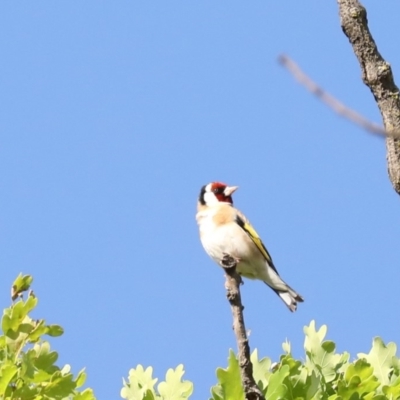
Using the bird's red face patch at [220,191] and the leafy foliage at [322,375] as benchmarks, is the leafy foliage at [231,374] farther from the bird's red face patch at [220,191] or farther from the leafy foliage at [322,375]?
the bird's red face patch at [220,191]

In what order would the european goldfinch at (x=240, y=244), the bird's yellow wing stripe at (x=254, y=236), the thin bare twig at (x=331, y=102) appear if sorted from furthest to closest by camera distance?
1. the bird's yellow wing stripe at (x=254, y=236)
2. the european goldfinch at (x=240, y=244)
3. the thin bare twig at (x=331, y=102)

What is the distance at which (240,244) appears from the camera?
313 inches

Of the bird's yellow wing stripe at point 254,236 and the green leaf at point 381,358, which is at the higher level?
the bird's yellow wing stripe at point 254,236

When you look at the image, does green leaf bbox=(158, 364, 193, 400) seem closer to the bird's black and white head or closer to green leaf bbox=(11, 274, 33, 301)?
green leaf bbox=(11, 274, 33, 301)

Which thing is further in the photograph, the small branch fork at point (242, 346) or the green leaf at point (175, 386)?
the green leaf at point (175, 386)

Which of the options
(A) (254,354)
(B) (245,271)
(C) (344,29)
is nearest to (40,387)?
(A) (254,354)

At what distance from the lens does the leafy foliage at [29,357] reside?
12.9 feet

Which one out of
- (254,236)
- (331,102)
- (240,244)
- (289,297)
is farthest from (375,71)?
(289,297)

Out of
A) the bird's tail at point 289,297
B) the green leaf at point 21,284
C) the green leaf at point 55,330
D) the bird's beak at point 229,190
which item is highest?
the bird's beak at point 229,190

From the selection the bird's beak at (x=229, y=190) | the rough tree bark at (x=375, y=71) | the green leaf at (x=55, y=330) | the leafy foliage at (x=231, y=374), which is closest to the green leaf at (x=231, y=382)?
the leafy foliage at (x=231, y=374)

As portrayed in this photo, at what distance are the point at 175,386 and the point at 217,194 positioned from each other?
4.73 meters

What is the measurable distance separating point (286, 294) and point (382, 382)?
4.04 metres

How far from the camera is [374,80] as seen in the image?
2.65 metres

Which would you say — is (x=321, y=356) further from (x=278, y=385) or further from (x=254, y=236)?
(x=254, y=236)
